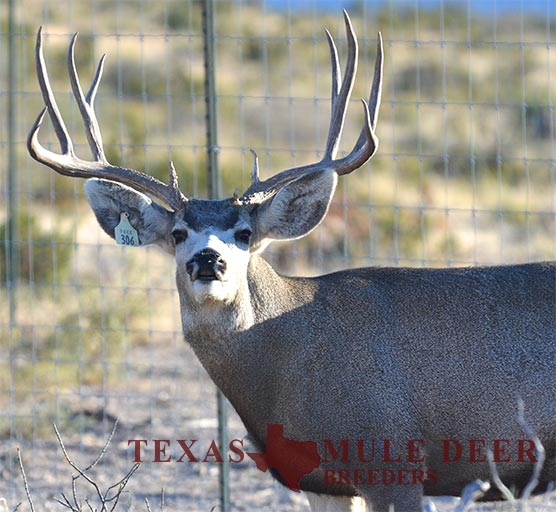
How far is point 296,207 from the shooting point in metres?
6.36

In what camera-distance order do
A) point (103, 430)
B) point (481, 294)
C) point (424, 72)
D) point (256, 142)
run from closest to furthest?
point (481, 294) < point (103, 430) < point (256, 142) < point (424, 72)

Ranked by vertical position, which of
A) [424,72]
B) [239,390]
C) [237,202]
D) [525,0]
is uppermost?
[424,72]

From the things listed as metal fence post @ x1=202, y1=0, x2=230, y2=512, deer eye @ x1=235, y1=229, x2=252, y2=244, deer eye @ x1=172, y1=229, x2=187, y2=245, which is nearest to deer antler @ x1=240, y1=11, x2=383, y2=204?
deer eye @ x1=235, y1=229, x2=252, y2=244

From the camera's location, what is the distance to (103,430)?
930 cm

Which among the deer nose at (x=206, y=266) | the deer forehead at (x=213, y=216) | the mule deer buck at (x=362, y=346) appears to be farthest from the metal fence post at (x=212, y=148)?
the deer nose at (x=206, y=266)

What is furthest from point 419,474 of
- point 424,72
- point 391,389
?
point 424,72

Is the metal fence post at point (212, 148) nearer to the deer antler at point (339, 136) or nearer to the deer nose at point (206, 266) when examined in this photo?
the deer antler at point (339, 136)

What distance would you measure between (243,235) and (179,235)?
319 millimetres

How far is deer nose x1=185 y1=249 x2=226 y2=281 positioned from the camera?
5.68m

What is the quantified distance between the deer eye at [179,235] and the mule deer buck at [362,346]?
0.01 m

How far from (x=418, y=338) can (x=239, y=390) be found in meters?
0.93

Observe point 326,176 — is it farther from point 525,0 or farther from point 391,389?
point 525,0

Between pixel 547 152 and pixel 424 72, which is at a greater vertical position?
pixel 424 72

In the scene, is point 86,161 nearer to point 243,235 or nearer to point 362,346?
point 243,235
